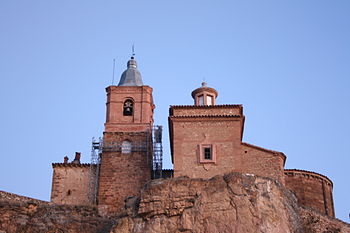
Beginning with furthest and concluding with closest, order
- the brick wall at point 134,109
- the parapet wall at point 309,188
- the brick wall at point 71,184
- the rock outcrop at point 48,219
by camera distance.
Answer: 1. the brick wall at point 134,109
2. the brick wall at point 71,184
3. the parapet wall at point 309,188
4. the rock outcrop at point 48,219

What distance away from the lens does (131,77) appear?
41.1 m

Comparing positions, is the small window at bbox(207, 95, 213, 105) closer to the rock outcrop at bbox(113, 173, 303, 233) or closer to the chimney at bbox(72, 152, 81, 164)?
the chimney at bbox(72, 152, 81, 164)

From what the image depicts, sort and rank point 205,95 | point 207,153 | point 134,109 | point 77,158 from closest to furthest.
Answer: point 207,153 < point 205,95 < point 134,109 < point 77,158

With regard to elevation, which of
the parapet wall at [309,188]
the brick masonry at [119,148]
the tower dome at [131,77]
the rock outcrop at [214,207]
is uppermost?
the tower dome at [131,77]

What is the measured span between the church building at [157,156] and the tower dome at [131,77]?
101 millimetres

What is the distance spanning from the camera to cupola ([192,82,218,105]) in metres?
35.0

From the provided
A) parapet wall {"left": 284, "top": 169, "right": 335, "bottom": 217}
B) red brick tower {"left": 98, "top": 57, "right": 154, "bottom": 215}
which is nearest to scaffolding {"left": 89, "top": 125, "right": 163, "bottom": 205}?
red brick tower {"left": 98, "top": 57, "right": 154, "bottom": 215}

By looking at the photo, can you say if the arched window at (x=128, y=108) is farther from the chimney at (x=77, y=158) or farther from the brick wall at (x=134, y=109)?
the chimney at (x=77, y=158)

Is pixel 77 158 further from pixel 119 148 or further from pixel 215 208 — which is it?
pixel 215 208

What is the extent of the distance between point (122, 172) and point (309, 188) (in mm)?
11101

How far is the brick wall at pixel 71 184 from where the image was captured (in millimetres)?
35909

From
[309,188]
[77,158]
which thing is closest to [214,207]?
[309,188]

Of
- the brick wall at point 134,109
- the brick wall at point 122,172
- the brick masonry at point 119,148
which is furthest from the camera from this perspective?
the brick wall at point 134,109

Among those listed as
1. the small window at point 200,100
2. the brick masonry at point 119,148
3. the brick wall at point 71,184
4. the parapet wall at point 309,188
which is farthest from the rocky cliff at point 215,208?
the small window at point 200,100
